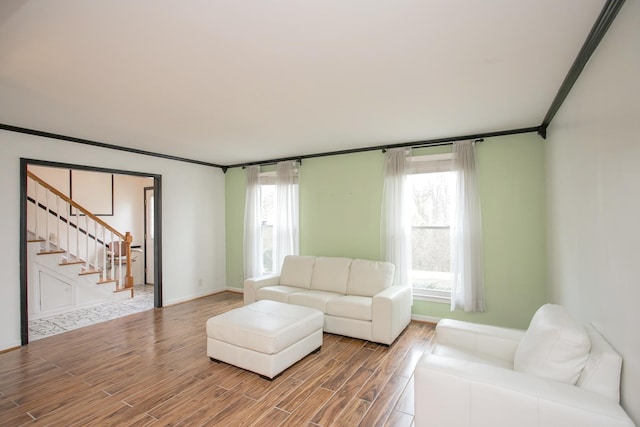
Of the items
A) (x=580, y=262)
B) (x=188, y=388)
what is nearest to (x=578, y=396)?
(x=580, y=262)

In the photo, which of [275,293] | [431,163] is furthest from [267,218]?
[431,163]

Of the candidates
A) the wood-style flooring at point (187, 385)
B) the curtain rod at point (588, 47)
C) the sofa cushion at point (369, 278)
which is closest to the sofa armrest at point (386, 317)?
the wood-style flooring at point (187, 385)

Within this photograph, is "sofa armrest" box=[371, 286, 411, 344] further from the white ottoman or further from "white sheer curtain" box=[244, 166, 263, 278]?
"white sheer curtain" box=[244, 166, 263, 278]

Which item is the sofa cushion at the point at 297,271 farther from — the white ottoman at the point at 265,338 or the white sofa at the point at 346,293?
the white ottoman at the point at 265,338

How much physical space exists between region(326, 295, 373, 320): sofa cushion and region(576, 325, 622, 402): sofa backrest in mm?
2200

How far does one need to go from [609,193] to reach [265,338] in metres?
2.64

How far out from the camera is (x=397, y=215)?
4348mm

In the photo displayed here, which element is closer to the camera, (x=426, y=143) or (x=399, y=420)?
(x=399, y=420)

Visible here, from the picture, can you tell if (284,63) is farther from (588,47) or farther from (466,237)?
(466,237)

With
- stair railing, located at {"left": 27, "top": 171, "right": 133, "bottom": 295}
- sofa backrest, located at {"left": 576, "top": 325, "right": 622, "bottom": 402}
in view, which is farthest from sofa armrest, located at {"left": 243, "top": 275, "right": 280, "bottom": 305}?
sofa backrest, located at {"left": 576, "top": 325, "right": 622, "bottom": 402}

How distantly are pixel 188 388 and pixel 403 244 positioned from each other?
3041mm

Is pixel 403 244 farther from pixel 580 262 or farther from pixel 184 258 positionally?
pixel 184 258

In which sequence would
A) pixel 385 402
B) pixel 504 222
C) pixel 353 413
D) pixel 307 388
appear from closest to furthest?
pixel 353 413 < pixel 385 402 < pixel 307 388 < pixel 504 222

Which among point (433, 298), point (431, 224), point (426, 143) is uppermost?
point (426, 143)
